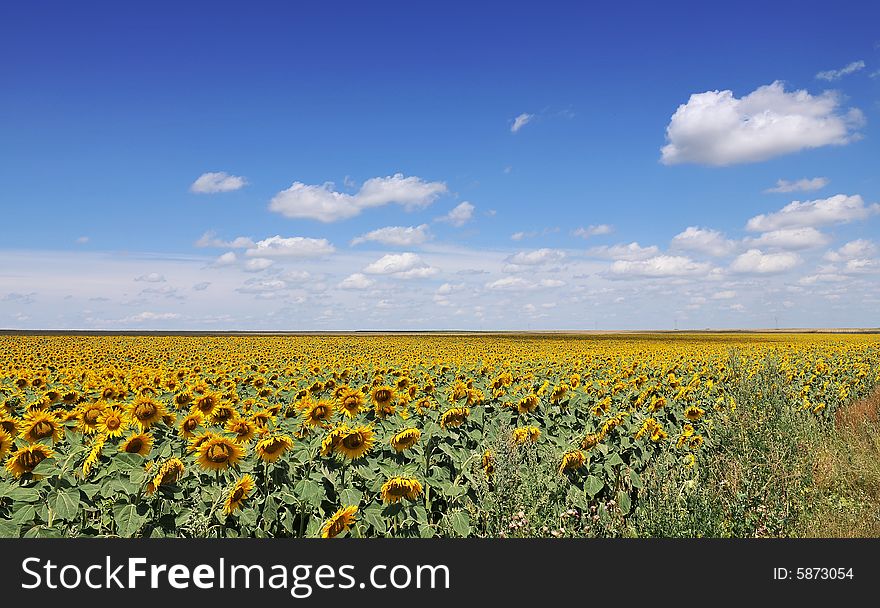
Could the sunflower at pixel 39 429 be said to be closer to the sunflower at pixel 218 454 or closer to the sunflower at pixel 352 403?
the sunflower at pixel 218 454

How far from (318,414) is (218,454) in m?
1.09

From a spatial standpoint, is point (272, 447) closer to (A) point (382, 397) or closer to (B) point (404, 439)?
(B) point (404, 439)

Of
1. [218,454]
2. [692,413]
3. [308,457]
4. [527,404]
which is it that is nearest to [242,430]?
[218,454]

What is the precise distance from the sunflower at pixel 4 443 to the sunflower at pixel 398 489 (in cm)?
299

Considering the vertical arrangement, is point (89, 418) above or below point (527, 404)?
above

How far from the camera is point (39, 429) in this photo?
5195 millimetres

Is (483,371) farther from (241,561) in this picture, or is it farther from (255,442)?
Answer: (241,561)

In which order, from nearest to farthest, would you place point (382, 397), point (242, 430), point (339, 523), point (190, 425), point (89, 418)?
point (339, 523) → point (242, 430) → point (89, 418) → point (190, 425) → point (382, 397)

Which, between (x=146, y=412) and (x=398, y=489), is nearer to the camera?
(x=398, y=489)

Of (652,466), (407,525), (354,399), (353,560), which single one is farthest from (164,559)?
(652,466)

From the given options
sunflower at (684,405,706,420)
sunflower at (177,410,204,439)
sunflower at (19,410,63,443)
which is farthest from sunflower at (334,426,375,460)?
sunflower at (684,405,706,420)

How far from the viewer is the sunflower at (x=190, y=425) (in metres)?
5.63

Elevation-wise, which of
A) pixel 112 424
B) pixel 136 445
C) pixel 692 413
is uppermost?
pixel 112 424

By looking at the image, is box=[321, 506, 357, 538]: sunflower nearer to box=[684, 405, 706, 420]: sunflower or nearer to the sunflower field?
the sunflower field
